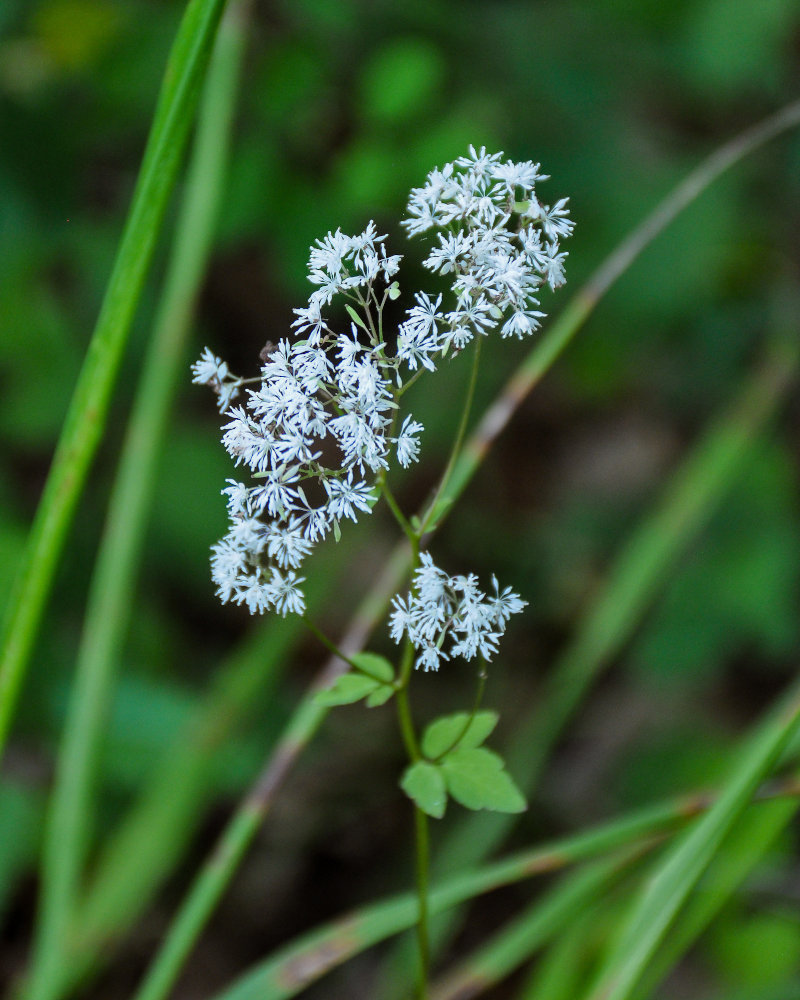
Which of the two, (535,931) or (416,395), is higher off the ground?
(416,395)

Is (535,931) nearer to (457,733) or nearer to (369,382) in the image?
(457,733)

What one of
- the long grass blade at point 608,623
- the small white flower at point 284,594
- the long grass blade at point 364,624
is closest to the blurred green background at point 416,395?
the long grass blade at point 608,623

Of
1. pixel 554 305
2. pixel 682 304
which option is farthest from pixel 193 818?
pixel 682 304

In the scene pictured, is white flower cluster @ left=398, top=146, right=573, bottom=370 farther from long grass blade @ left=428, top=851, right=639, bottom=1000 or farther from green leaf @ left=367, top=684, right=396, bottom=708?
long grass blade @ left=428, top=851, right=639, bottom=1000

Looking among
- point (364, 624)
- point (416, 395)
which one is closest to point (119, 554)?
point (364, 624)

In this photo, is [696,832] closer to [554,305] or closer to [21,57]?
[554,305]

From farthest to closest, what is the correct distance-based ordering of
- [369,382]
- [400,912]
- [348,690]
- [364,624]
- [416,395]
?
[416,395] → [364,624] → [400,912] → [348,690] → [369,382]

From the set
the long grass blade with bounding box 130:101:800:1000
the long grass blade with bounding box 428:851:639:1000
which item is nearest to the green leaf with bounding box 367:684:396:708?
the long grass blade with bounding box 130:101:800:1000
